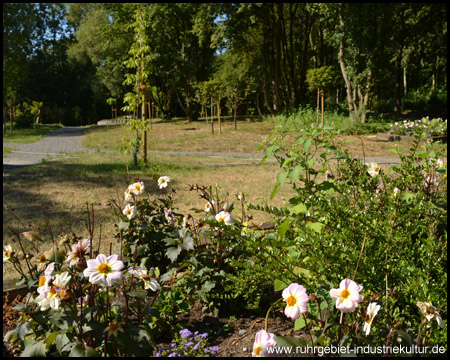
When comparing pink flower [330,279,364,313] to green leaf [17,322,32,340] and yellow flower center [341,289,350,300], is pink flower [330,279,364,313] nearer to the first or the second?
yellow flower center [341,289,350,300]

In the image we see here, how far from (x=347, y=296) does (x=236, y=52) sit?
20418mm

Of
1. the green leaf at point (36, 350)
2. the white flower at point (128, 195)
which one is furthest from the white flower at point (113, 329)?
the white flower at point (128, 195)

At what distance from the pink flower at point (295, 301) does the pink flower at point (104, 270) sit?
1.74 ft

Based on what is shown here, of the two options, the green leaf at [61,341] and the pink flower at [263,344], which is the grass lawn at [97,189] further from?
the pink flower at [263,344]

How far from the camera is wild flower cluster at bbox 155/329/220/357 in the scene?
1.52 m

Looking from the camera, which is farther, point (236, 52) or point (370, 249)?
point (236, 52)

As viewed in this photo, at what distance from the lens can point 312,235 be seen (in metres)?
1.57

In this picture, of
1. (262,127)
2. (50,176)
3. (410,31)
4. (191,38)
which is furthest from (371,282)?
(191,38)

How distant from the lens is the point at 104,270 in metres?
1.23

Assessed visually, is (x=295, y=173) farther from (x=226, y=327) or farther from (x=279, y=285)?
(x=226, y=327)

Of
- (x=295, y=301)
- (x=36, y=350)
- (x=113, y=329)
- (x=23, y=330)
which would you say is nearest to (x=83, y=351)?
(x=113, y=329)

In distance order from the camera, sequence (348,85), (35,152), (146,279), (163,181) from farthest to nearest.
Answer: (348,85) < (35,152) < (163,181) < (146,279)

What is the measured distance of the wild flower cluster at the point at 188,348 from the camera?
4.98 feet

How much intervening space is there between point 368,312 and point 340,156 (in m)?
1.10
